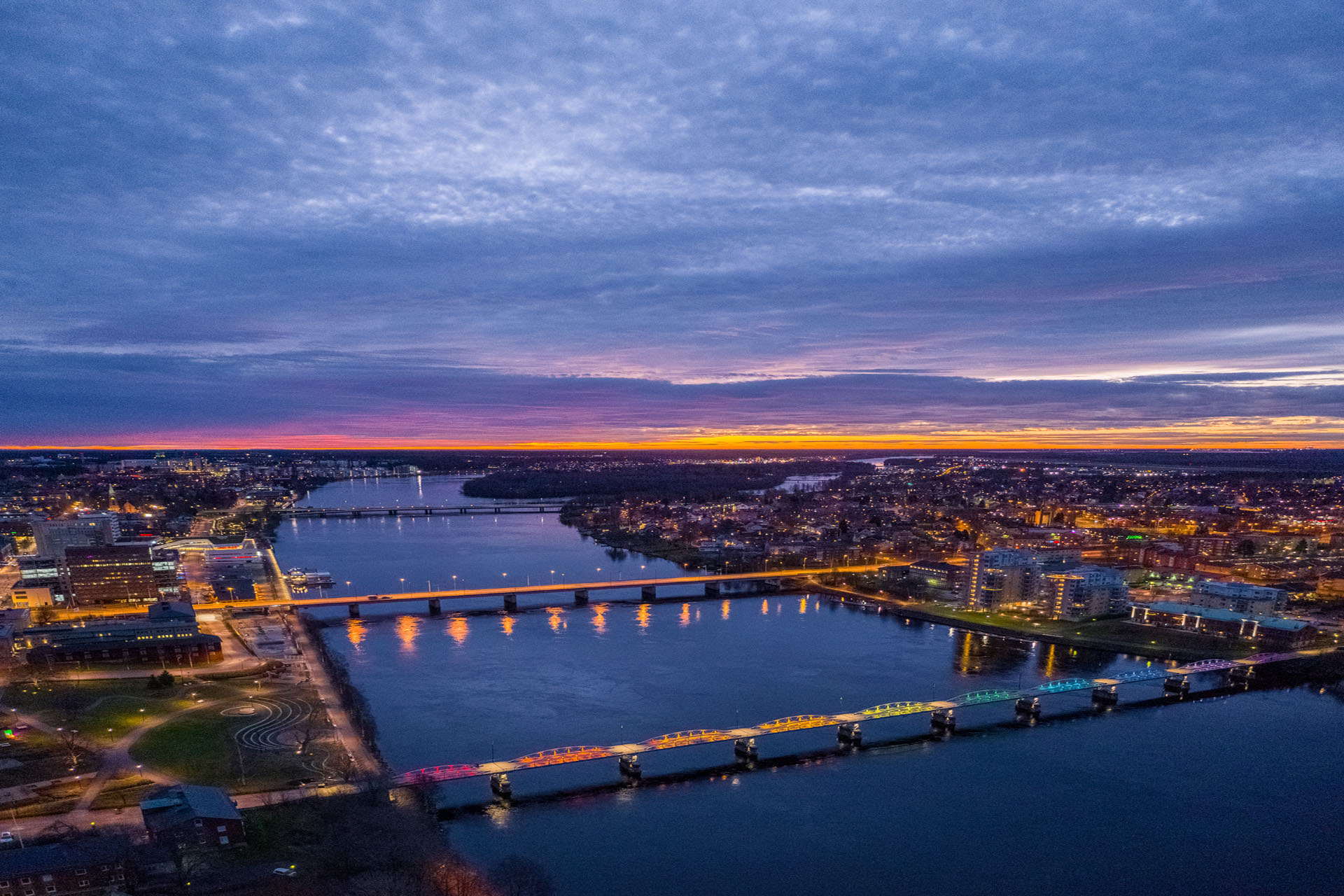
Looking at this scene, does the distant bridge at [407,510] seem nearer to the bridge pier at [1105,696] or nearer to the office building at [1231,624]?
the office building at [1231,624]

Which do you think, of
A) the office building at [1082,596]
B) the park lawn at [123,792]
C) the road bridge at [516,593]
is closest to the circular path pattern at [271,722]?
the park lawn at [123,792]

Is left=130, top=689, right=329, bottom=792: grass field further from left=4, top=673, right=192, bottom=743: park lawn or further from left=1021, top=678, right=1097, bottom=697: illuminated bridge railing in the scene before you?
left=1021, top=678, right=1097, bottom=697: illuminated bridge railing

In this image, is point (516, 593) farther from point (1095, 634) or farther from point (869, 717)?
point (1095, 634)

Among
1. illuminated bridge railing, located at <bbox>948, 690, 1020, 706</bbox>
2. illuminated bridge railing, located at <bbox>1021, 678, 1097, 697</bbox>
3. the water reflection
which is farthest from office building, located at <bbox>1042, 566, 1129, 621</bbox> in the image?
illuminated bridge railing, located at <bbox>948, 690, 1020, 706</bbox>

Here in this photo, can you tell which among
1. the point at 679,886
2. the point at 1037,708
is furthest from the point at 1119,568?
the point at 679,886

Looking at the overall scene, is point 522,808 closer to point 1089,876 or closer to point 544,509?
point 1089,876

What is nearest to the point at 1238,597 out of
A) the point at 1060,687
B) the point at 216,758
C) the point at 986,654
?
the point at 986,654
